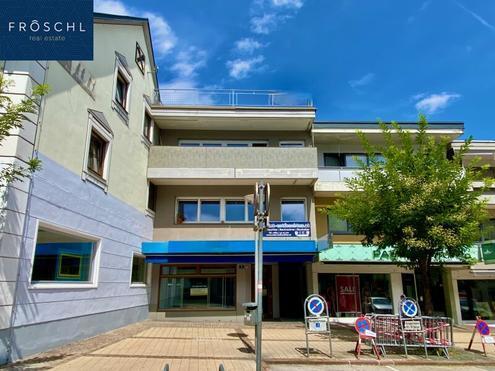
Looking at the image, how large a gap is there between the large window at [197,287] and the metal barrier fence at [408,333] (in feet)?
25.7

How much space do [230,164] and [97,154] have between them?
20.7ft

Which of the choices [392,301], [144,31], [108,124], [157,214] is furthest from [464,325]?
[144,31]

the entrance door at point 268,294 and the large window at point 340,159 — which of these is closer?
the entrance door at point 268,294

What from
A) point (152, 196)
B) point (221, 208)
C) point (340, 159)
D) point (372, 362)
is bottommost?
point (372, 362)

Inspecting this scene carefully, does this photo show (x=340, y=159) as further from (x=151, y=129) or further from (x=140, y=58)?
(x=140, y=58)

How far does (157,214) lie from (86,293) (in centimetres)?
680

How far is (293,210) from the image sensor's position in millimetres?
17422

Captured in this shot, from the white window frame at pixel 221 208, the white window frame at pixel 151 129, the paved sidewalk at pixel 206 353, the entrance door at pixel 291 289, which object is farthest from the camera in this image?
the entrance door at pixel 291 289

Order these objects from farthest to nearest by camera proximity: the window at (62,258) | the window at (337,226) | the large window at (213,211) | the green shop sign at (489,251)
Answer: the window at (337,226) → the large window at (213,211) → the green shop sign at (489,251) → the window at (62,258)

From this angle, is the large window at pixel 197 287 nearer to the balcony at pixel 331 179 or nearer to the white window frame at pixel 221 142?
the balcony at pixel 331 179

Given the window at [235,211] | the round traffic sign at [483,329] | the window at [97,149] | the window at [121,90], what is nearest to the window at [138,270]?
the window at [97,149]

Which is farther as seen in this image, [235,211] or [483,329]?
[235,211]

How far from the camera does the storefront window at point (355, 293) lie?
1667cm

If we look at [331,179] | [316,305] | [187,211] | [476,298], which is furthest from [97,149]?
[476,298]
